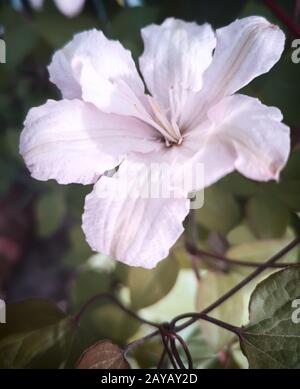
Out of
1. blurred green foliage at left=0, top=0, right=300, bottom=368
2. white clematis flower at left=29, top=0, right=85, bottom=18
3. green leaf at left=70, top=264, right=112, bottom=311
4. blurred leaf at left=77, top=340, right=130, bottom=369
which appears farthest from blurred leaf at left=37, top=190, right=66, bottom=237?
blurred leaf at left=77, top=340, right=130, bottom=369

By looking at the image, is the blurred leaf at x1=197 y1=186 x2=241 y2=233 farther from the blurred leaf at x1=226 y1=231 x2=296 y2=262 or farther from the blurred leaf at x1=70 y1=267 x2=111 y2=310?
the blurred leaf at x1=70 y1=267 x2=111 y2=310

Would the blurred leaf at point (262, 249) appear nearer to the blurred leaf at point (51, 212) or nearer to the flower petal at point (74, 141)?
the flower petal at point (74, 141)

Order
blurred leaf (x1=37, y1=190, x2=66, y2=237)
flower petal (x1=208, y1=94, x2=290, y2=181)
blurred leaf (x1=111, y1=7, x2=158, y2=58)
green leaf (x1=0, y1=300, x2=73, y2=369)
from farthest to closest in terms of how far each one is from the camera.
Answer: blurred leaf (x1=37, y1=190, x2=66, y2=237), blurred leaf (x1=111, y1=7, x2=158, y2=58), green leaf (x1=0, y1=300, x2=73, y2=369), flower petal (x1=208, y1=94, x2=290, y2=181)

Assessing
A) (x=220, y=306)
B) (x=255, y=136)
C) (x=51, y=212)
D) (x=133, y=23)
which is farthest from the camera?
(x=51, y=212)

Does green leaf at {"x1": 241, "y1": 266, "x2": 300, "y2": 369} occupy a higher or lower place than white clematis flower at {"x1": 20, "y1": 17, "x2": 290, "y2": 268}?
lower

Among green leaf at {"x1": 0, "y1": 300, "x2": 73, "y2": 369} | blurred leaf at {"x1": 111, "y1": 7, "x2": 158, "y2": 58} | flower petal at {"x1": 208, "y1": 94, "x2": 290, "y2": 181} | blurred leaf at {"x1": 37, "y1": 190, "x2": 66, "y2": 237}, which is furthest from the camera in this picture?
blurred leaf at {"x1": 37, "y1": 190, "x2": 66, "y2": 237}

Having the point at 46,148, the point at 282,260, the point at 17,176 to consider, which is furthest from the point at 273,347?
the point at 17,176

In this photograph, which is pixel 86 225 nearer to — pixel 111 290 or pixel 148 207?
pixel 148 207

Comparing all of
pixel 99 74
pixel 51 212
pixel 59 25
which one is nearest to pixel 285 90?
pixel 99 74

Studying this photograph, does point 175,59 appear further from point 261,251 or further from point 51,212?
point 51,212
